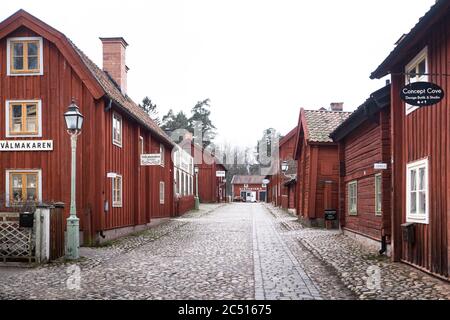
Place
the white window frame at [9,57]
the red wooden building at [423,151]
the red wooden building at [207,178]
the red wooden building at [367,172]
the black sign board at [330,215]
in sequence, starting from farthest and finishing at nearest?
the red wooden building at [207,178] → the black sign board at [330,215] → the white window frame at [9,57] → the red wooden building at [367,172] → the red wooden building at [423,151]

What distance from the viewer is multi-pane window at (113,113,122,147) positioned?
1908 centimetres

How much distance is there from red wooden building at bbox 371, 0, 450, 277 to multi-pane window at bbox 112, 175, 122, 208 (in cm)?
978

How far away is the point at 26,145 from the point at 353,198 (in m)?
10.8

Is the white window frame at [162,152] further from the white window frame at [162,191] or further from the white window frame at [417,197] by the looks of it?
the white window frame at [417,197]

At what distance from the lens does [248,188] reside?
337 feet

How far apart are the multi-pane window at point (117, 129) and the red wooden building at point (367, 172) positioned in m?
7.73

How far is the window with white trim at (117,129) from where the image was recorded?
1906 centimetres

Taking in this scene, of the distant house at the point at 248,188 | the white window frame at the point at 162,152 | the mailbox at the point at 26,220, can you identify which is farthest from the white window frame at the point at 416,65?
the distant house at the point at 248,188

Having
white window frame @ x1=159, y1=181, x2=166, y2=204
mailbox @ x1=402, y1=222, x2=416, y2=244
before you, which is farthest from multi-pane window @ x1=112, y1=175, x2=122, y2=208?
mailbox @ x1=402, y1=222, x2=416, y2=244

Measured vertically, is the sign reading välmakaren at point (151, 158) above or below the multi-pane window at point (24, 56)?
below

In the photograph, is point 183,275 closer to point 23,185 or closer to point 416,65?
point 416,65

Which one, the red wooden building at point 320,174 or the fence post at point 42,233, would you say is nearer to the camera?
the fence post at point 42,233
